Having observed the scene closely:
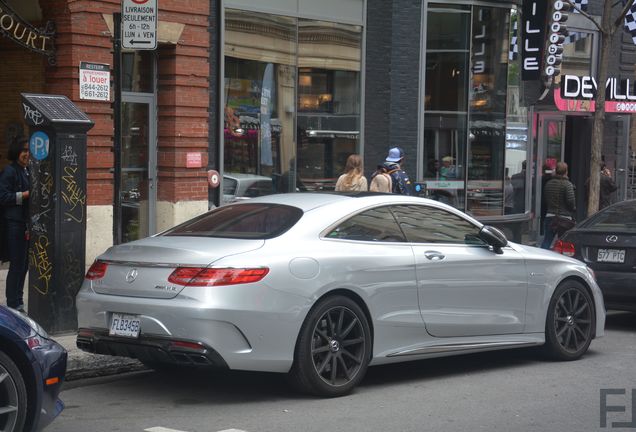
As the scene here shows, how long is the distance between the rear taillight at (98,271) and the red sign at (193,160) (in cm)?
728

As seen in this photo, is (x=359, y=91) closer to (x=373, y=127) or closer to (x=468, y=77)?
(x=373, y=127)

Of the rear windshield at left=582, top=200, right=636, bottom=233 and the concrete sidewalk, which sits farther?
the rear windshield at left=582, top=200, right=636, bottom=233

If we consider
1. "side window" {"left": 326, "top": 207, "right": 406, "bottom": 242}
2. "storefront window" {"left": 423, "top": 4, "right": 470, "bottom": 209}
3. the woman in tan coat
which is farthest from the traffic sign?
"storefront window" {"left": 423, "top": 4, "right": 470, "bottom": 209}

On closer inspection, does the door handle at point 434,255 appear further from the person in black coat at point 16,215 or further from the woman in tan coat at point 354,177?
the woman in tan coat at point 354,177

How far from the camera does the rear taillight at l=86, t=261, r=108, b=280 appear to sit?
759 cm

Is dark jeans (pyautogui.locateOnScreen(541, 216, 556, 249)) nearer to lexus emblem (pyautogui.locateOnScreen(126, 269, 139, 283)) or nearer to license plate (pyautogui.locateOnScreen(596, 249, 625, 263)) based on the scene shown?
license plate (pyautogui.locateOnScreen(596, 249, 625, 263))

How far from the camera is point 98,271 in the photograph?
7.64m

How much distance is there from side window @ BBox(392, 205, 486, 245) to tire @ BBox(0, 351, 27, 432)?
3.61 meters

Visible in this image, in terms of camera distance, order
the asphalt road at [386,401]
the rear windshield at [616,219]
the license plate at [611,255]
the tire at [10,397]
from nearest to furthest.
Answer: the tire at [10,397], the asphalt road at [386,401], the license plate at [611,255], the rear windshield at [616,219]

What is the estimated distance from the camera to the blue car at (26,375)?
5605 millimetres

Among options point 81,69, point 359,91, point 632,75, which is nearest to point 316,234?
point 81,69

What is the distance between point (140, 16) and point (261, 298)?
152 inches

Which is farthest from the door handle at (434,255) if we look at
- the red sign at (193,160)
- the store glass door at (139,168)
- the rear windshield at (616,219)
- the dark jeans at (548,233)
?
the dark jeans at (548,233)

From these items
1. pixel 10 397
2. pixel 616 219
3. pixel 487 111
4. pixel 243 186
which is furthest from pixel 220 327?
pixel 487 111
